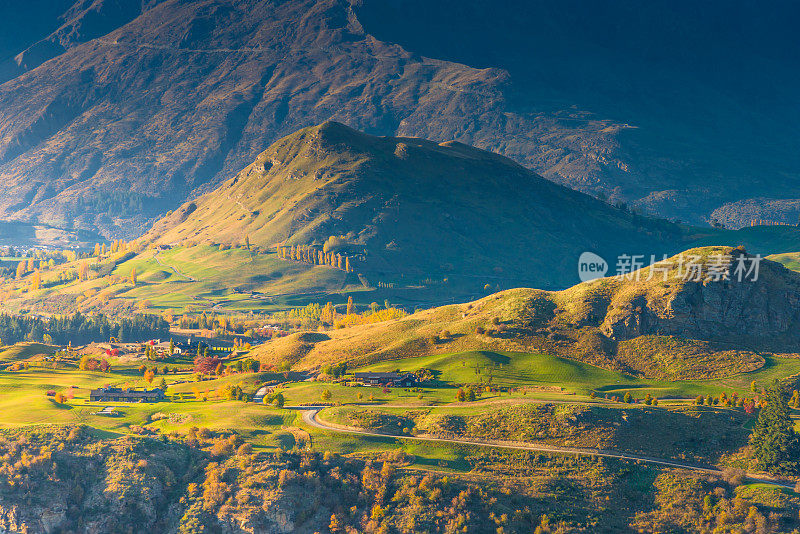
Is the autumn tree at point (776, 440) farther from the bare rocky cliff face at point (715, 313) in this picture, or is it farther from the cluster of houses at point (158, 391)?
the cluster of houses at point (158, 391)

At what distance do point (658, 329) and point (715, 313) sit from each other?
44.1 ft

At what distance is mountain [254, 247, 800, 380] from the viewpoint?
17288 centimetres

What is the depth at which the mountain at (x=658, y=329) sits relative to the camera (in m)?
173

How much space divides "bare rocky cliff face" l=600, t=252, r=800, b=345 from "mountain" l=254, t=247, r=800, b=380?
0.23 meters

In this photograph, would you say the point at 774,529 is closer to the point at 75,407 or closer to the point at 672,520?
the point at 672,520

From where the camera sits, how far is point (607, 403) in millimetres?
141000

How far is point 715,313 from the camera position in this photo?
17875 centimetres

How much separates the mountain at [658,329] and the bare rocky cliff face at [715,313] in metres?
0.23

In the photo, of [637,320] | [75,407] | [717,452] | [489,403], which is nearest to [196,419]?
[75,407]

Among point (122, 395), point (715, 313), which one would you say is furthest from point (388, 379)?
point (715, 313)

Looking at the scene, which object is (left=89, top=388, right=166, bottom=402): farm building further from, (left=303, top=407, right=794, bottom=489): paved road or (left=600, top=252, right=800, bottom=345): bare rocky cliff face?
(left=600, top=252, right=800, bottom=345): bare rocky cliff face

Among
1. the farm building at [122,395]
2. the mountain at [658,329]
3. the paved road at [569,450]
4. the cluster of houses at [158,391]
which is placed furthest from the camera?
the mountain at [658,329]

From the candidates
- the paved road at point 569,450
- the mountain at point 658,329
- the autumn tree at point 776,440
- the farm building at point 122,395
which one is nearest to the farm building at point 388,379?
the mountain at point 658,329

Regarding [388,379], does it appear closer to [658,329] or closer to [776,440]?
[658,329]
